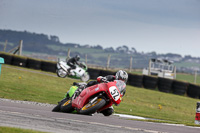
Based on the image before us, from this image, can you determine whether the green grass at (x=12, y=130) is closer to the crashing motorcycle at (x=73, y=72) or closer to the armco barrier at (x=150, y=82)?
the crashing motorcycle at (x=73, y=72)

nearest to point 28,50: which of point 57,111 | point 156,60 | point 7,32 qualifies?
point 7,32

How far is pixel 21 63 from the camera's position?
27.2m

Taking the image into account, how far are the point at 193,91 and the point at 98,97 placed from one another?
55.4 ft

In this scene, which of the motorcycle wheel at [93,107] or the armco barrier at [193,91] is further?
the armco barrier at [193,91]

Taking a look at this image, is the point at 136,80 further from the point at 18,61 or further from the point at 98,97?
the point at 98,97

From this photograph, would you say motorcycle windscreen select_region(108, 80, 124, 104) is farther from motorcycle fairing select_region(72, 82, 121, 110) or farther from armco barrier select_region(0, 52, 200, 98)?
armco barrier select_region(0, 52, 200, 98)

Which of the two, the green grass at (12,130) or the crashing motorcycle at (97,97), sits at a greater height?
the crashing motorcycle at (97,97)

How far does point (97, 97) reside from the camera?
25.7ft

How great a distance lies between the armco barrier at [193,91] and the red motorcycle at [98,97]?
16238mm

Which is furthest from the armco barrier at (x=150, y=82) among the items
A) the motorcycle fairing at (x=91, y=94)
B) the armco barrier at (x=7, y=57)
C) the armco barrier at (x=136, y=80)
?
the motorcycle fairing at (x=91, y=94)

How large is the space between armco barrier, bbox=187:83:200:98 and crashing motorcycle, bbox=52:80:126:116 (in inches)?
639

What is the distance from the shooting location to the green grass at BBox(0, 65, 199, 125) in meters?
14.2

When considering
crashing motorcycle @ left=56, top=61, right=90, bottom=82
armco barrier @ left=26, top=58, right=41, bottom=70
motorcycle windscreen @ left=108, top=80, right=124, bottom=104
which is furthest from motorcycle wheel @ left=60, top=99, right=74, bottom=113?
armco barrier @ left=26, top=58, right=41, bottom=70

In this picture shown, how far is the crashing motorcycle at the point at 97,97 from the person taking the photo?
25.4 feet
